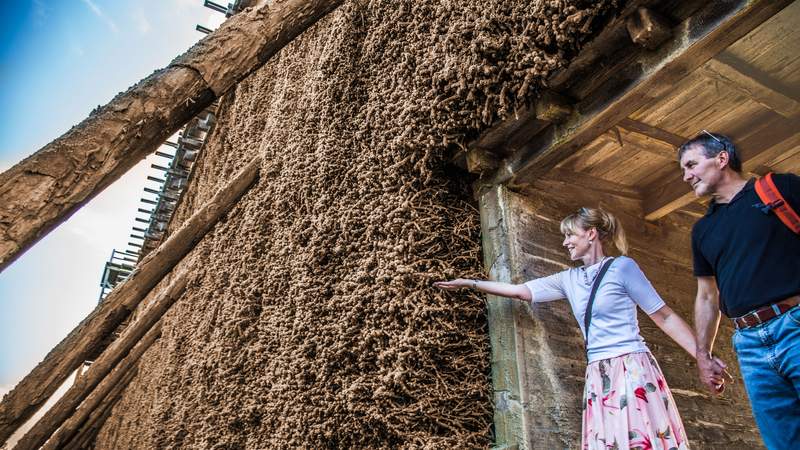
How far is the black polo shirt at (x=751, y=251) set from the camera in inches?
65.8

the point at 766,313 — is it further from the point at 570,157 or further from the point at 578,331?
the point at 570,157

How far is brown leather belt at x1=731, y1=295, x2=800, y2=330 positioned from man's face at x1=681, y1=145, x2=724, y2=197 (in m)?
0.51

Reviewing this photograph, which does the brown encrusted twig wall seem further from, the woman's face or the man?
the man

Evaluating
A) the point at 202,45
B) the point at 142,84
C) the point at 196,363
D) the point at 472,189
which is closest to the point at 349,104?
the point at 472,189

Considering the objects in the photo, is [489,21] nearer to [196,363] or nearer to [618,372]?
[618,372]

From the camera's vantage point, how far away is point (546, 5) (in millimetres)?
2359

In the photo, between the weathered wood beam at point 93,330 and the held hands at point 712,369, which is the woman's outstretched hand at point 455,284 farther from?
the weathered wood beam at point 93,330

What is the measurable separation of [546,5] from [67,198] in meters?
2.13

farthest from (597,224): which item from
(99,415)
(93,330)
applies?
(99,415)

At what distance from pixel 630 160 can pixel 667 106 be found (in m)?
Answer: 0.51

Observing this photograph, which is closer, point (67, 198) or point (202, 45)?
point (67, 198)

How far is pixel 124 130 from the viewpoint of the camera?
1.78m

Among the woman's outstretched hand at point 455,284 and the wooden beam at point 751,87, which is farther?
the woman's outstretched hand at point 455,284

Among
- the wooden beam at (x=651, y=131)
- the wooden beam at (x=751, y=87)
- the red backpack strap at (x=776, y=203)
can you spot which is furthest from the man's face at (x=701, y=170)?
the wooden beam at (x=651, y=131)
